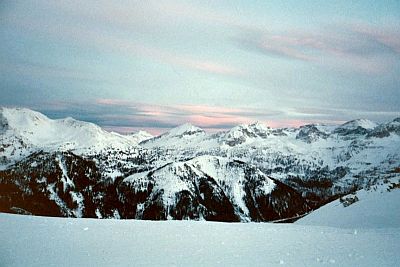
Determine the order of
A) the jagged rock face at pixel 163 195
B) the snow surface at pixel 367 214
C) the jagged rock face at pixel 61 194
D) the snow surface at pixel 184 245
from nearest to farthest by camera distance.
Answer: the snow surface at pixel 184 245 → the snow surface at pixel 367 214 → the jagged rock face at pixel 163 195 → the jagged rock face at pixel 61 194

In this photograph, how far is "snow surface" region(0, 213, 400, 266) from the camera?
20.6ft

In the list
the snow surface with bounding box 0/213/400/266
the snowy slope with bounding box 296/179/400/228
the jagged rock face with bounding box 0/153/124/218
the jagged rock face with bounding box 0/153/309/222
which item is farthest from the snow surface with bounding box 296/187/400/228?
the jagged rock face with bounding box 0/153/124/218

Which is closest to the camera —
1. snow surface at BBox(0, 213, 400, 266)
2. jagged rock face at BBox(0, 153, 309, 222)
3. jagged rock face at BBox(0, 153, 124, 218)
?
snow surface at BBox(0, 213, 400, 266)

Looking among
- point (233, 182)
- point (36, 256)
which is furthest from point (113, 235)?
point (233, 182)

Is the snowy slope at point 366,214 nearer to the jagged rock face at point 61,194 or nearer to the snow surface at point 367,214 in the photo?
the snow surface at point 367,214

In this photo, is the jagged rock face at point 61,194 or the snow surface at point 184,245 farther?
the jagged rock face at point 61,194

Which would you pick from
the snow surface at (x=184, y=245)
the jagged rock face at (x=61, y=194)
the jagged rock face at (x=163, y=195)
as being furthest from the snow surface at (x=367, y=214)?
the jagged rock face at (x=61, y=194)

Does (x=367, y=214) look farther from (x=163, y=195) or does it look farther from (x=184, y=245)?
(x=163, y=195)

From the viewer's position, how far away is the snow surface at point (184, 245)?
6276 millimetres

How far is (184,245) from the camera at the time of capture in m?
7.47

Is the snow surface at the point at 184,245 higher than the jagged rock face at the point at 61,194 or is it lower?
higher

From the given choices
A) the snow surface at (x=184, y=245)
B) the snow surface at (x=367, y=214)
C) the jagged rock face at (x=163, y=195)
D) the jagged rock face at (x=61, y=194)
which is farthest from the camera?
the jagged rock face at (x=61, y=194)

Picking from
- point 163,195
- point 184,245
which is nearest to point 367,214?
point 184,245

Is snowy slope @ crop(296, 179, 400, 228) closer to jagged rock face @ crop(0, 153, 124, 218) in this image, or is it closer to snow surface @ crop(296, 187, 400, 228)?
snow surface @ crop(296, 187, 400, 228)
